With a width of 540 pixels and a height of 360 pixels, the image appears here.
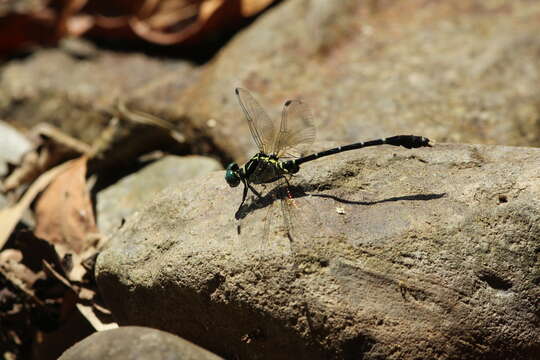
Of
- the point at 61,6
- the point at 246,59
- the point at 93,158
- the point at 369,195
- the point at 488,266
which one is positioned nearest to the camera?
the point at 488,266

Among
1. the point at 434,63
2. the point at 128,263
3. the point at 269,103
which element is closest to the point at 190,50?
the point at 269,103

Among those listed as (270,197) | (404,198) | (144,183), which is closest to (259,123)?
(270,197)

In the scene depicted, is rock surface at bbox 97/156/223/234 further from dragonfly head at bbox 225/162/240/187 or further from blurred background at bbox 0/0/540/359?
dragonfly head at bbox 225/162/240/187

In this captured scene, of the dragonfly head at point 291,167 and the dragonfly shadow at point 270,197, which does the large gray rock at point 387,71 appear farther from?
the dragonfly shadow at point 270,197

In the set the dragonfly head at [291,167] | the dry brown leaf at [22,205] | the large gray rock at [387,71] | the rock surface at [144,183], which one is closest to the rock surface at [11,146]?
the dry brown leaf at [22,205]

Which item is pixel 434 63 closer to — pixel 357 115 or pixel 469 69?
pixel 469 69

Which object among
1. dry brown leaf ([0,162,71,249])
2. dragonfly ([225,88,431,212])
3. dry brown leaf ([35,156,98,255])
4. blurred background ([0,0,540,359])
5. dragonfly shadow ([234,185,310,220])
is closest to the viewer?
dragonfly shadow ([234,185,310,220])

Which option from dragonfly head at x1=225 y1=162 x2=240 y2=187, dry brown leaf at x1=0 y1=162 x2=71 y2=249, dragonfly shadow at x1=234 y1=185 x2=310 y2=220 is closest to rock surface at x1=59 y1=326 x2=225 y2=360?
dragonfly shadow at x1=234 y1=185 x2=310 y2=220
